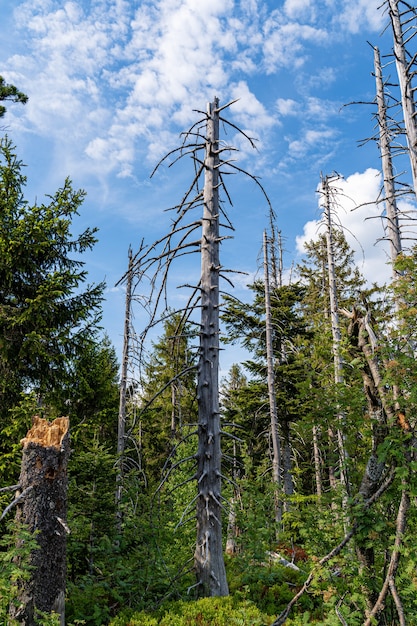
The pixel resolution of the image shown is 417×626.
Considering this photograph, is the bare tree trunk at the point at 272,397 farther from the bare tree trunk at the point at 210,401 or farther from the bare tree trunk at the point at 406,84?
the bare tree trunk at the point at 406,84

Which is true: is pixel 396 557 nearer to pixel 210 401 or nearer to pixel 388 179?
pixel 210 401

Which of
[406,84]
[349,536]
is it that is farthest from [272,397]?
[349,536]

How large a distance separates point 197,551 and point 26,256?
686 cm

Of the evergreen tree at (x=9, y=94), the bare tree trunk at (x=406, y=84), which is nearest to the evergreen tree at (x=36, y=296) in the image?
the evergreen tree at (x=9, y=94)

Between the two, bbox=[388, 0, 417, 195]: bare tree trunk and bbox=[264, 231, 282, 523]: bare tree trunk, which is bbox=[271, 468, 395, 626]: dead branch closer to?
bbox=[388, 0, 417, 195]: bare tree trunk

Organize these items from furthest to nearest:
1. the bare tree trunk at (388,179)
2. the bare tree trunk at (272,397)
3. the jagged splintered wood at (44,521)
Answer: the bare tree trunk at (272,397) → the bare tree trunk at (388,179) → the jagged splintered wood at (44,521)

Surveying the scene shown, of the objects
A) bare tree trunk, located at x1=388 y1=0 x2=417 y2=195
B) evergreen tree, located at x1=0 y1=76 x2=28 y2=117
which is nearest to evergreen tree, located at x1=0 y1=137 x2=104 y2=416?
evergreen tree, located at x1=0 y1=76 x2=28 y2=117

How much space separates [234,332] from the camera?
1998 cm

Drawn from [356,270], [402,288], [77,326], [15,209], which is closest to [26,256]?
[15,209]

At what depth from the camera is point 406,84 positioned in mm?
7906

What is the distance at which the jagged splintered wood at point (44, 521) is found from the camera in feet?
16.0

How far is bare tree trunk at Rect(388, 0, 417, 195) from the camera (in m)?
7.52

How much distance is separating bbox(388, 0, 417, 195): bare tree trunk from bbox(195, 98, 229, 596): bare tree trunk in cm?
316

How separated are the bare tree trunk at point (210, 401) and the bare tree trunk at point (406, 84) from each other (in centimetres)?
316
